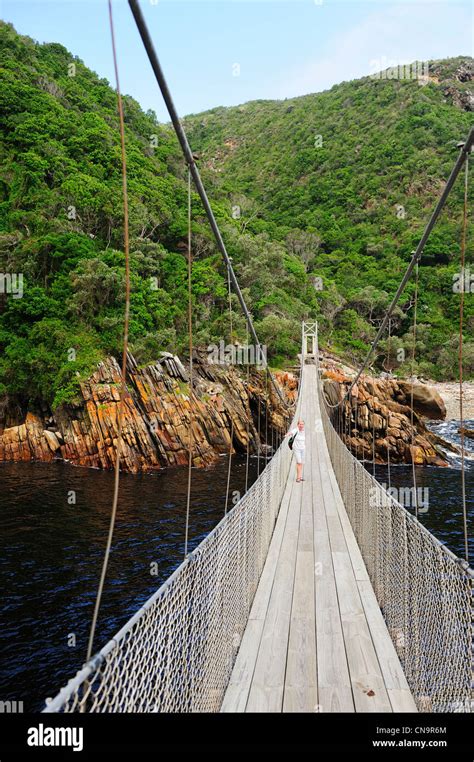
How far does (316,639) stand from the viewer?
278 centimetres

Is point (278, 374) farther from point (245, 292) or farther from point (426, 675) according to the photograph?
point (426, 675)

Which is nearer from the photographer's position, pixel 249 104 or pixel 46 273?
pixel 46 273

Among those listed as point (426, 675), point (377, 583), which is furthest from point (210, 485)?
point (426, 675)

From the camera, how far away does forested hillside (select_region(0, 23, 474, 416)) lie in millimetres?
16578

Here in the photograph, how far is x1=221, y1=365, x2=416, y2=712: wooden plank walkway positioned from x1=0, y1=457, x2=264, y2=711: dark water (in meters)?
2.58

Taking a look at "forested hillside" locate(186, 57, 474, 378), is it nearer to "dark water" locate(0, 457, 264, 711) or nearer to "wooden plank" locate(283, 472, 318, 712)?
"dark water" locate(0, 457, 264, 711)

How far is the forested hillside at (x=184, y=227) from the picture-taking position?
16.6 meters

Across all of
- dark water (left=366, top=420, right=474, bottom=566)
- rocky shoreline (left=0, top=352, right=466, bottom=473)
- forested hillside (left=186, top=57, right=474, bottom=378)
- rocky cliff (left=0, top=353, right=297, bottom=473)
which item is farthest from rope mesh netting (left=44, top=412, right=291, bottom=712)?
forested hillside (left=186, top=57, right=474, bottom=378)

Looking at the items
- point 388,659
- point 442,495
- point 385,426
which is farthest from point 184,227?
point 388,659

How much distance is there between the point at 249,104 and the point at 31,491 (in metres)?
81.8

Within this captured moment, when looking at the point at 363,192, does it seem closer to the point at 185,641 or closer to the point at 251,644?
the point at 251,644

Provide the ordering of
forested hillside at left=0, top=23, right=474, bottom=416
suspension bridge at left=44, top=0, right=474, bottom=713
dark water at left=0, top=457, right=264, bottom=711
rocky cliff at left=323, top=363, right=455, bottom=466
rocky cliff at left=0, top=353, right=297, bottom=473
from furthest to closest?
forested hillside at left=0, top=23, right=474, bottom=416, rocky cliff at left=323, top=363, right=455, bottom=466, rocky cliff at left=0, top=353, right=297, bottom=473, dark water at left=0, top=457, right=264, bottom=711, suspension bridge at left=44, top=0, right=474, bottom=713

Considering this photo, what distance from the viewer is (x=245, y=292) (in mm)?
21609

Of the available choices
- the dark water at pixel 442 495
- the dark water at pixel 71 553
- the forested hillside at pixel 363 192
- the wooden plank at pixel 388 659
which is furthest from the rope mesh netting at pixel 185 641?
the forested hillside at pixel 363 192
